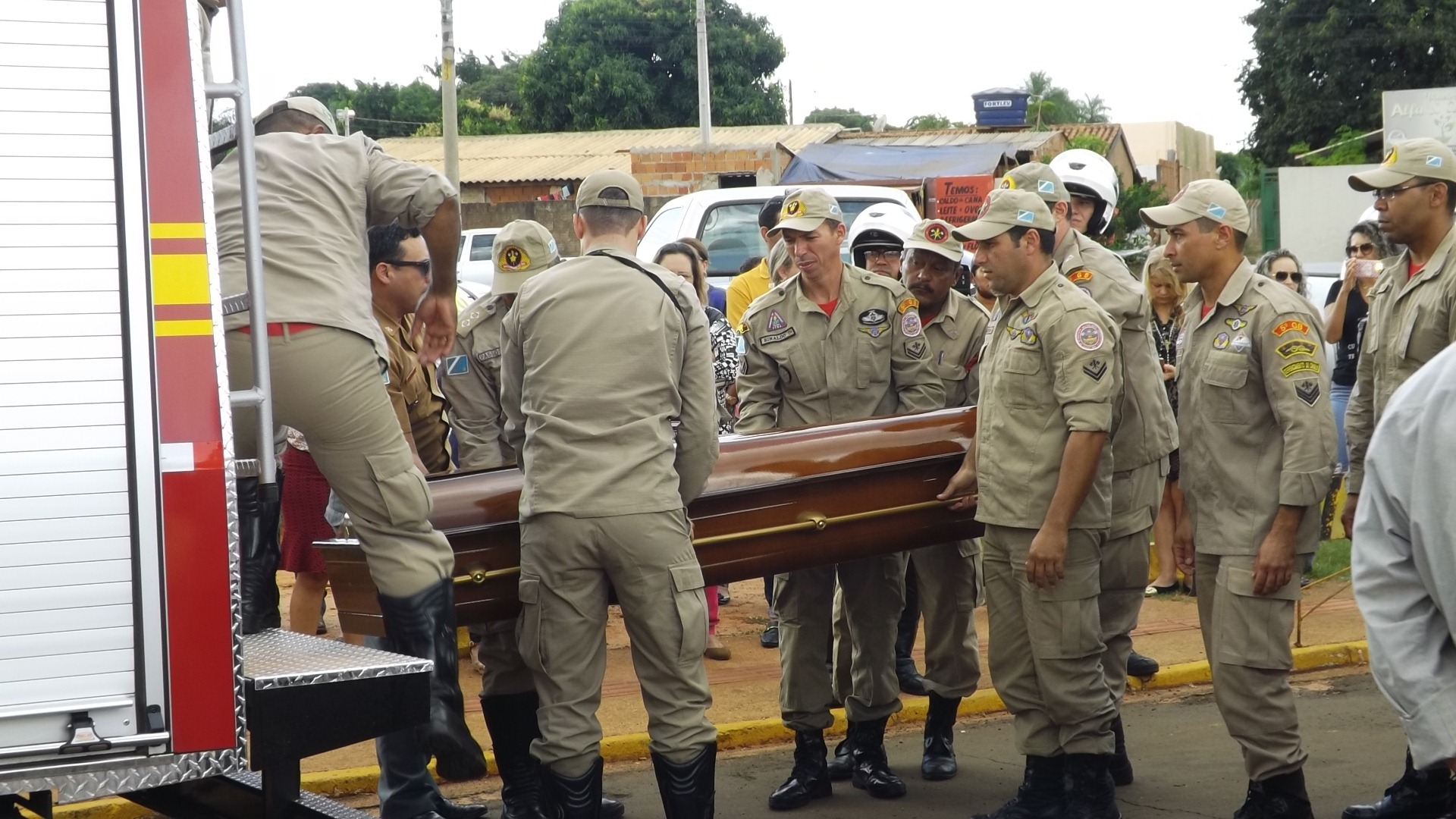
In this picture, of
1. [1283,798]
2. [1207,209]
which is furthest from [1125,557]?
[1207,209]

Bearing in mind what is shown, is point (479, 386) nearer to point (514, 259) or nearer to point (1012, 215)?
point (514, 259)

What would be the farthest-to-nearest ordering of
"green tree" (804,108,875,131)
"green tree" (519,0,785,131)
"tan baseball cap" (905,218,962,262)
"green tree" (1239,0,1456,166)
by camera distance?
1. "green tree" (804,108,875,131)
2. "green tree" (519,0,785,131)
3. "green tree" (1239,0,1456,166)
4. "tan baseball cap" (905,218,962,262)

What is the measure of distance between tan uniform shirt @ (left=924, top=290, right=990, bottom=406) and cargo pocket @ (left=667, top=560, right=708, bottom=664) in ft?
5.82

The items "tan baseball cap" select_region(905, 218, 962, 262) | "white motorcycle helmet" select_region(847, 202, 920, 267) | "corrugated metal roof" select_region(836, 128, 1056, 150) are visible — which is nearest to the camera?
"tan baseball cap" select_region(905, 218, 962, 262)

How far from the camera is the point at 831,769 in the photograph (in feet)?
16.9

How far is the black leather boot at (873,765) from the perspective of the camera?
4.95 metres

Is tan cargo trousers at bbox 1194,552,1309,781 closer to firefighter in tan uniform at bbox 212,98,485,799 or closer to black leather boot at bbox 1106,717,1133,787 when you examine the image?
black leather boot at bbox 1106,717,1133,787

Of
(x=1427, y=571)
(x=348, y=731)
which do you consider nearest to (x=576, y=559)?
(x=348, y=731)

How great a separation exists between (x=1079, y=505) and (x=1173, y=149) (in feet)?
152

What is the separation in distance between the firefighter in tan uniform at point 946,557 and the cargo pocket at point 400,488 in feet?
7.04

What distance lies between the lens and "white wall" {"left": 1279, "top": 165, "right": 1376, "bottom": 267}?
20266 mm

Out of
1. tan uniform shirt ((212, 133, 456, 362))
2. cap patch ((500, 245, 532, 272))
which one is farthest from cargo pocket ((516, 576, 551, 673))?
cap patch ((500, 245, 532, 272))

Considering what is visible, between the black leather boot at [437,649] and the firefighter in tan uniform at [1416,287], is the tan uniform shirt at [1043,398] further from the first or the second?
the black leather boot at [437,649]

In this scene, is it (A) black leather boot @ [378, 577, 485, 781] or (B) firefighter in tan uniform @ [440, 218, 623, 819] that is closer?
(A) black leather boot @ [378, 577, 485, 781]
